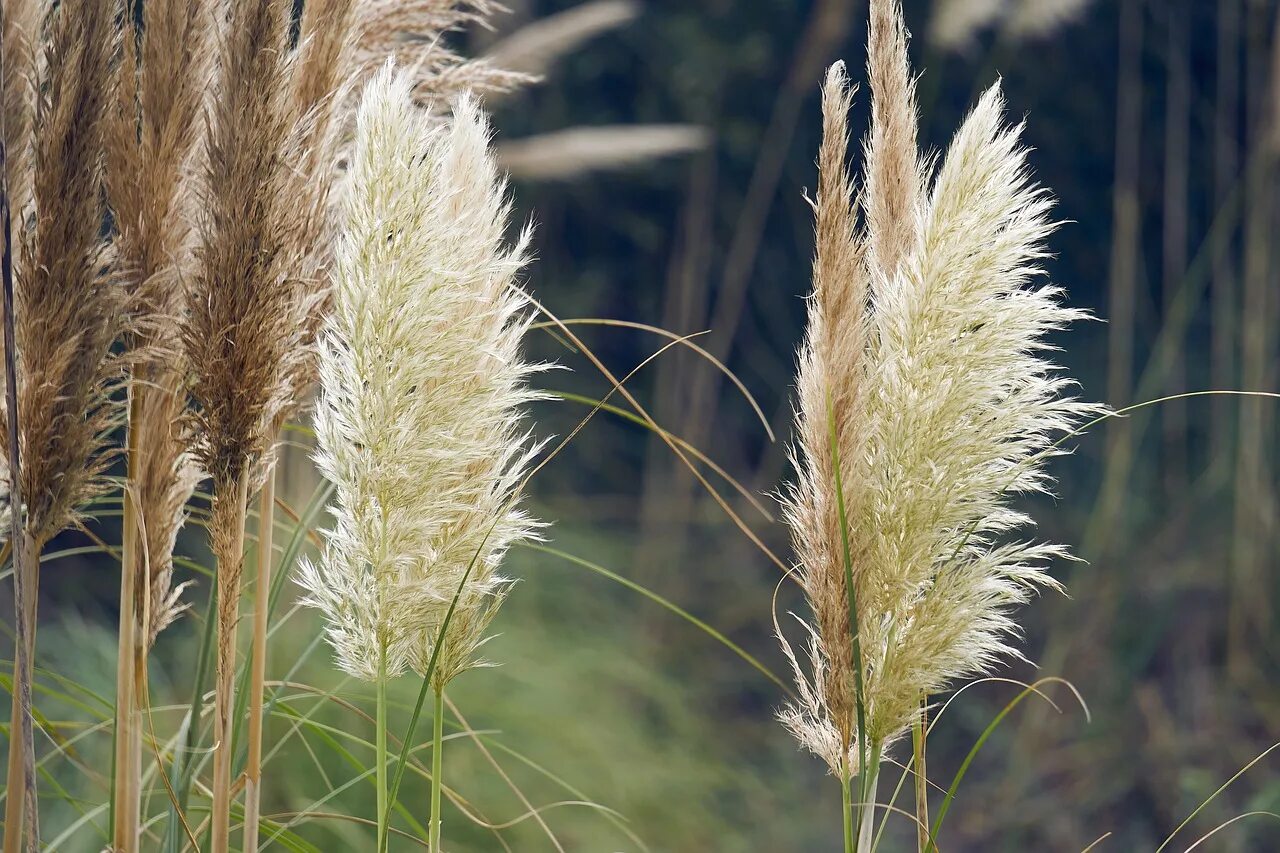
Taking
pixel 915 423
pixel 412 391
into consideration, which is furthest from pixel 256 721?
pixel 915 423

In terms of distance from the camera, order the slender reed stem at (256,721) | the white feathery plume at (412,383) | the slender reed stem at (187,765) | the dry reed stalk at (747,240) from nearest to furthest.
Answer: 1. the white feathery plume at (412,383)
2. the slender reed stem at (256,721)
3. the slender reed stem at (187,765)
4. the dry reed stalk at (747,240)

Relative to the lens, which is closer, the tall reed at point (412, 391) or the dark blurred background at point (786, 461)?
the tall reed at point (412, 391)

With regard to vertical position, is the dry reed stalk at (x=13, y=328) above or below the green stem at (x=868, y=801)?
above

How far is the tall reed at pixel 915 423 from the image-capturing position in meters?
1.04

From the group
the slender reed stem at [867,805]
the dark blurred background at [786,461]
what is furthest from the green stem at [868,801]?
the dark blurred background at [786,461]

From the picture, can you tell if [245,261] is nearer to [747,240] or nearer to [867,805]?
[867,805]

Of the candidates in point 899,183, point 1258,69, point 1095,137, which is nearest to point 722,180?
point 1095,137

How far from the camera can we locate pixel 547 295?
6.18m

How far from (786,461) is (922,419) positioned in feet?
15.7

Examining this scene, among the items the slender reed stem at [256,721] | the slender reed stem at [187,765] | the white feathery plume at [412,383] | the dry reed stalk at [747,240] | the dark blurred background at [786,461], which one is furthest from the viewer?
the dry reed stalk at [747,240]

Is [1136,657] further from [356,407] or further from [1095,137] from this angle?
[356,407]

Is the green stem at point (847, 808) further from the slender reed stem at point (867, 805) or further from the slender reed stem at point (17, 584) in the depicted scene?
the slender reed stem at point (17, 584)

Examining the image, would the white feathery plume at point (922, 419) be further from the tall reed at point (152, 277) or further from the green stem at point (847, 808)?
the tall reed at point (152, 277)

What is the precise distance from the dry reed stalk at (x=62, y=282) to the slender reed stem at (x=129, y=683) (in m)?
0.07
